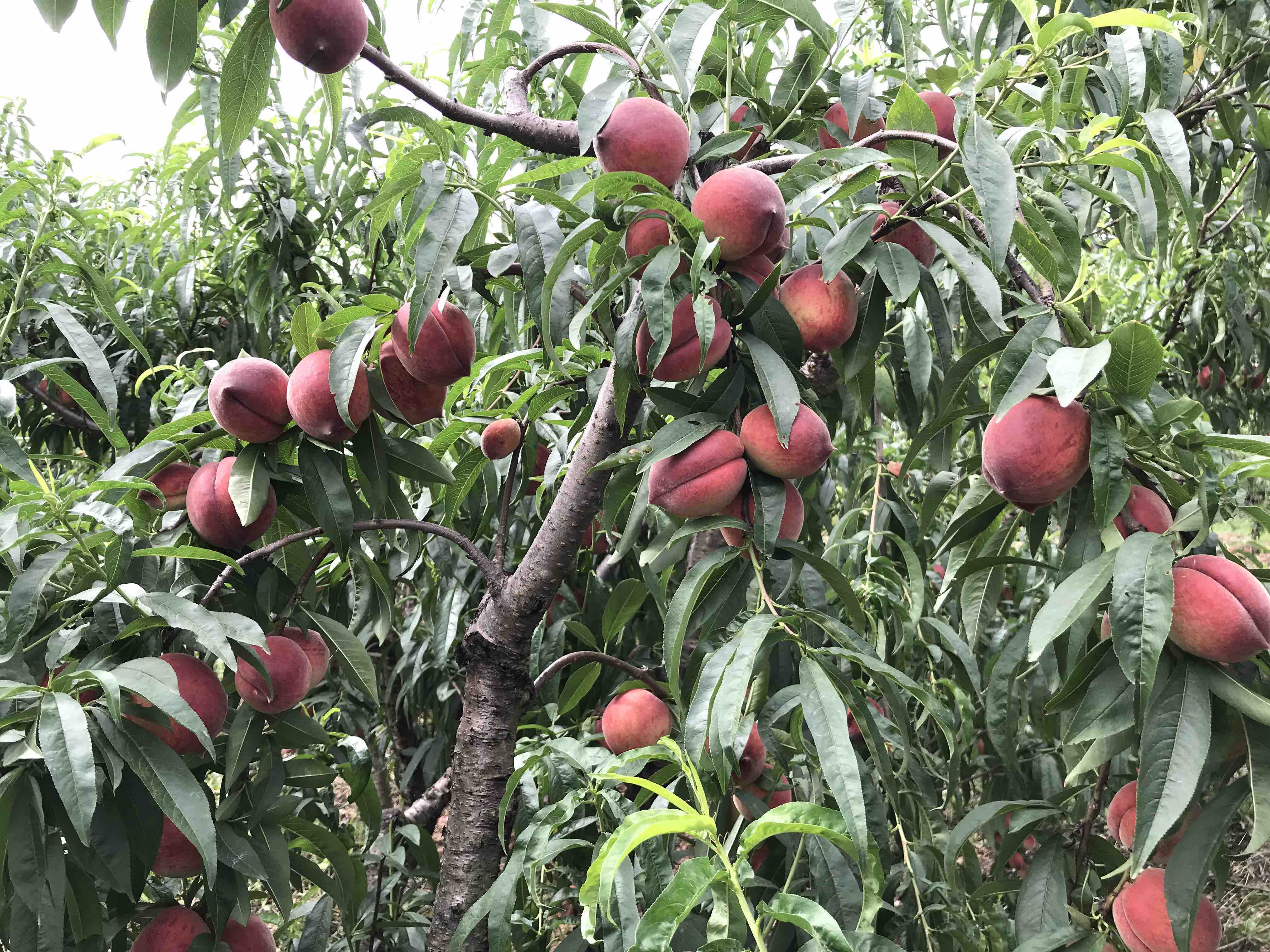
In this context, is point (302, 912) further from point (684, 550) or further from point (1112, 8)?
point (1112, 8)

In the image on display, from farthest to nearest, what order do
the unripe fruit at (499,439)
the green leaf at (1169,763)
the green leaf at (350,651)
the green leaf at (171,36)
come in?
the unripe fruit at (499,439) → the green leaf at (350,651) → the green leaf at (171,36) → the green leaf at (1169,763)

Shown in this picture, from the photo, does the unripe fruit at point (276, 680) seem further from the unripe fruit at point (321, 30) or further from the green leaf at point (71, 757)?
the unripe fruit at point (321, 30)

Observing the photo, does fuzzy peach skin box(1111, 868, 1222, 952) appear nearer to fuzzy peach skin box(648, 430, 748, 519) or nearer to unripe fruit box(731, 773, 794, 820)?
unripe fruit box(731, 773, 794, 820)

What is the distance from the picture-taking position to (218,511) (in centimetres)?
99

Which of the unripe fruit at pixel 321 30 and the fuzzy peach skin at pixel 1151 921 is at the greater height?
A: the unripe fruit at pixel 321 30

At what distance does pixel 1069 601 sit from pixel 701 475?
12.8 inches

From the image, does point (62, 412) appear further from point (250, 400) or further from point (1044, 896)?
point (1044, 896)

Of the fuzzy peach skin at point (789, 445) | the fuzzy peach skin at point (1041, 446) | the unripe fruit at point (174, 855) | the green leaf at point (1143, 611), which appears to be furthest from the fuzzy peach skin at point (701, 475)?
the unripe fruit at point (174, 855)

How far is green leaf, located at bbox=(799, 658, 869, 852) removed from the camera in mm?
652

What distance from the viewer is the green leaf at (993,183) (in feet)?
2.26

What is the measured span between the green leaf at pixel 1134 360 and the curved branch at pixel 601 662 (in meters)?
0.64

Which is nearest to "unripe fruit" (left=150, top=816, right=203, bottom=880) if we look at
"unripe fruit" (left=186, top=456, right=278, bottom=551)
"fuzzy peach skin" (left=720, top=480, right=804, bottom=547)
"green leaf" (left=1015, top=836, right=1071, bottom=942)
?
"unripe fruit" (left=186, top=456, right=278, bottom=551)

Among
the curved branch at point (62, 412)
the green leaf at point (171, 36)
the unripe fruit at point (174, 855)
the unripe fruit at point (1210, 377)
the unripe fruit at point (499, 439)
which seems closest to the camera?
the green leaf at point (171, 36)

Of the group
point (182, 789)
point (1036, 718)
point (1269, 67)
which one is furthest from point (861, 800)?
point (1269, 67)
